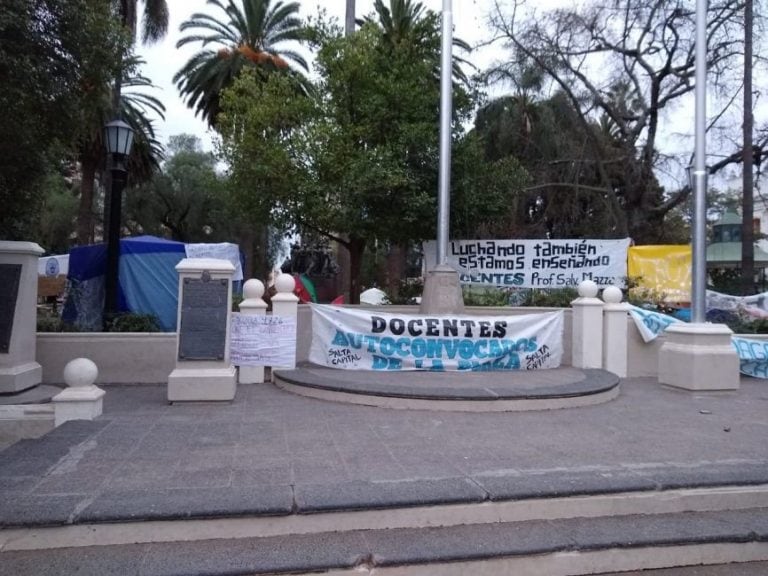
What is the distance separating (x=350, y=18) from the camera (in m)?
20.2

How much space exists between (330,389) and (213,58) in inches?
925

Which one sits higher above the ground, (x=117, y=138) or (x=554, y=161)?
(x=554, y=161)

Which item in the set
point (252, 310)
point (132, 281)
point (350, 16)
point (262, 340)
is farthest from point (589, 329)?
point (350, 16)

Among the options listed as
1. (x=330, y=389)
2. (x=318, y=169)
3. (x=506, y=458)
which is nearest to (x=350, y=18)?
(x=318, y=169)

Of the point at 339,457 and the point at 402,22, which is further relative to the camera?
the point at 402,22

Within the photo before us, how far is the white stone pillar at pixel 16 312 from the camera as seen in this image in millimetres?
8211

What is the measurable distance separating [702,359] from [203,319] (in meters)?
7.58

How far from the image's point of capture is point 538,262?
1527 cm

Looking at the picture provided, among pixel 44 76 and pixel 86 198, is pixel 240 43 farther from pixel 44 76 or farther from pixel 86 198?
pixel 44 76

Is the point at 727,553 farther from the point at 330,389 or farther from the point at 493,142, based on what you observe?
the point at 493,142

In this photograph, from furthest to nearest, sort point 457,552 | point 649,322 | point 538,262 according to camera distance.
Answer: point 538,262 < point 649,322 < point 457,552

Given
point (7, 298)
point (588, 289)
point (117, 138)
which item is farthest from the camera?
point (588, 289)

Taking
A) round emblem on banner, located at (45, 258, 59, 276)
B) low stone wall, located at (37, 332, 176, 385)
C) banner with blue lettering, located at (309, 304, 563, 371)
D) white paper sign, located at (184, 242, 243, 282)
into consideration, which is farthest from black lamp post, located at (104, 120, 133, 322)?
round emblem on banner, located at (45, 258, 59, 276)

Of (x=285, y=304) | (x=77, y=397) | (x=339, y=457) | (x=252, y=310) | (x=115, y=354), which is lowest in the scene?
(x=339, y=457)
